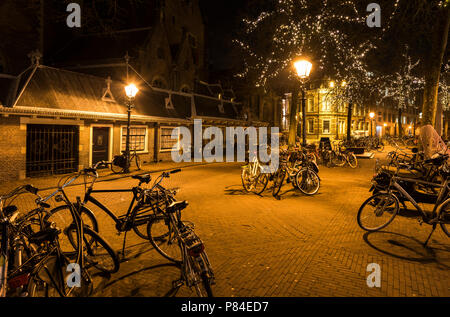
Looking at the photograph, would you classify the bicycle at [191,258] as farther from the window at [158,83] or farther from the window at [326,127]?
the window at [326,127]

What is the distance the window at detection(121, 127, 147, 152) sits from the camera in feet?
56.4

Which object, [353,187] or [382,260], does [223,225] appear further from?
[353,187]

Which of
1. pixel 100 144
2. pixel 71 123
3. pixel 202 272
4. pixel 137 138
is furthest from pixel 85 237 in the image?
pixel 137 138

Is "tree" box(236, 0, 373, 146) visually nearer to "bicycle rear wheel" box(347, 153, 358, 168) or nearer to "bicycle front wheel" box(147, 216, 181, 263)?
"bicycle rear wheel" box(347, 153, 358, 168)

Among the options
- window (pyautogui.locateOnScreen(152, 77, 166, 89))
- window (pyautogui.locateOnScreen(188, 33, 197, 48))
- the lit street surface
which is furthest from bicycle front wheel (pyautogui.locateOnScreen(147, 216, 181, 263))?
window (pyautogui.locateOnScreen(188, 33, 197, 48))

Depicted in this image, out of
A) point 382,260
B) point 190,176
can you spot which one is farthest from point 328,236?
point 190,176

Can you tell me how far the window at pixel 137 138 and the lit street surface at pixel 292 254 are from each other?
9780mm

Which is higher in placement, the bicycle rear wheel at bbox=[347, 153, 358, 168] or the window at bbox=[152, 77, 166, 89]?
the window at bbox=[152, 77, 166, 89]

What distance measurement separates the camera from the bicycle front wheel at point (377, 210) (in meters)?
5.83

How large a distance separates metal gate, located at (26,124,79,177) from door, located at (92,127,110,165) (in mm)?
1048

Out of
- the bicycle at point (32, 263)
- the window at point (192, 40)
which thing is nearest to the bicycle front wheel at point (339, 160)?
the bicycle at point (32, 263)

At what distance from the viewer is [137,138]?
58.8 feet
